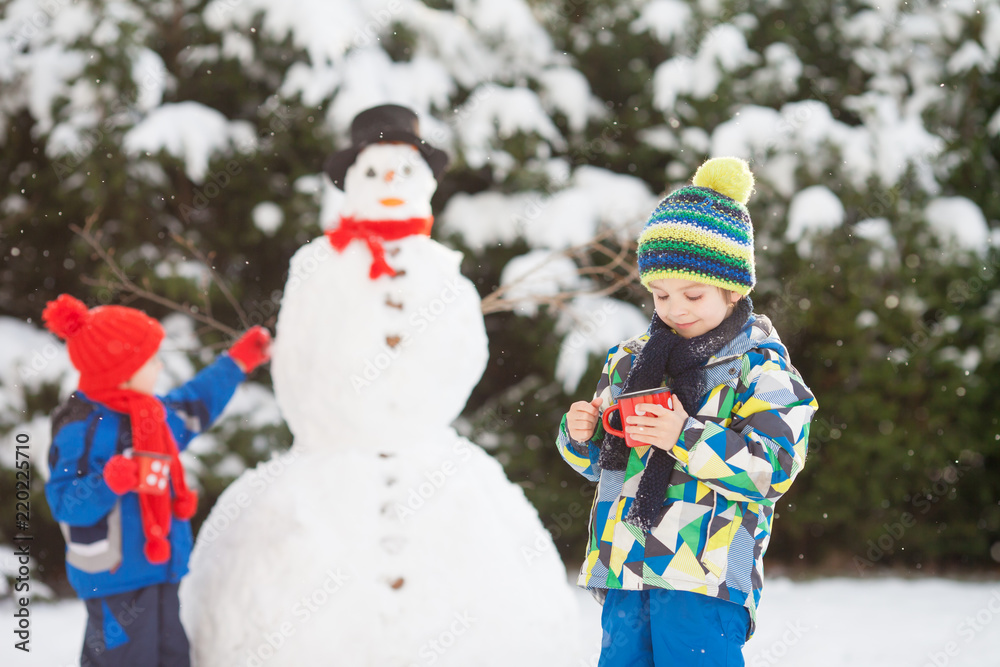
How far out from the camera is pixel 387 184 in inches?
93.4

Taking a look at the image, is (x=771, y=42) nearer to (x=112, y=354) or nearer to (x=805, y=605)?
(x=805, y=605)

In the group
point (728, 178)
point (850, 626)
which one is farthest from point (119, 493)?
point (850, 626)

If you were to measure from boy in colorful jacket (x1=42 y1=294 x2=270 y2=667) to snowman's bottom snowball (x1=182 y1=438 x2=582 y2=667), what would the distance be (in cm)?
11

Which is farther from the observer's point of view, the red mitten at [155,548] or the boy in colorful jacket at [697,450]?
the red mitten at [155,548]

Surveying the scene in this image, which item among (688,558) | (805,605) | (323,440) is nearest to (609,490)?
(688,558)

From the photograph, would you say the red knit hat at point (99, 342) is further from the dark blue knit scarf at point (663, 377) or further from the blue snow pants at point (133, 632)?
the dark blue knit scarf at point (663, 377)

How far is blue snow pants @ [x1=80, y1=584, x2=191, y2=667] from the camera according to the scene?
2.17m

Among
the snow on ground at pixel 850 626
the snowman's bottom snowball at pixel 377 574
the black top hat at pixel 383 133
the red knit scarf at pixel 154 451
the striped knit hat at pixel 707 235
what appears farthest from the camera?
the snow on ground at pixel 850 626

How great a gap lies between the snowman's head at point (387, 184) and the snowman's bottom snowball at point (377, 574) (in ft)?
2.33

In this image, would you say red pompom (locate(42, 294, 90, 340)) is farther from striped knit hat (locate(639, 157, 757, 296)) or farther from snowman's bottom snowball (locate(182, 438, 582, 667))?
striped knit hat (locate(639, 157, 757, 296))

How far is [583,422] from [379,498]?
0.85 meters

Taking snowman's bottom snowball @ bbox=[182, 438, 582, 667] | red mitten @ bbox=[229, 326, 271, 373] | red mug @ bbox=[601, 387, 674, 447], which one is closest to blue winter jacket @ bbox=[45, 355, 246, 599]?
snowman's bottom snowball @ bbox=[182, 438, 582, 667]

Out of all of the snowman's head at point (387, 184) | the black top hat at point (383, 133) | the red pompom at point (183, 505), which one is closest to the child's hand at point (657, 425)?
the snowman's head at point (387, 184)

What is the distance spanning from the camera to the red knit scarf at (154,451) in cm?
219
